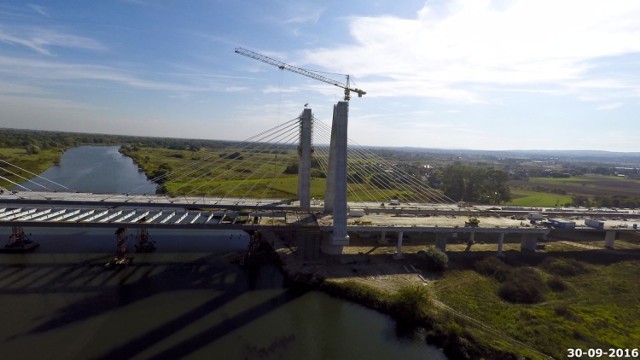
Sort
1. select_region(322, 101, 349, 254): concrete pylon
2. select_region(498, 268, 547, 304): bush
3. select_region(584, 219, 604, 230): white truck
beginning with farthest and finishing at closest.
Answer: select_region(584, 219, 604, 230): white truck
select_region(322, 101, 349, 254): concrete pylon
select_region(498, 268, 547, 304): bush

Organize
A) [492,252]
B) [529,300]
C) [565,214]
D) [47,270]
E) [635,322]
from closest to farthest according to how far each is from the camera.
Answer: [635,322] → [529,300] → [47,270] → [492,252] → [565,214]

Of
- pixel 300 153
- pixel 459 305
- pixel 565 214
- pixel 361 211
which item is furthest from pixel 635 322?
pixel 300 153

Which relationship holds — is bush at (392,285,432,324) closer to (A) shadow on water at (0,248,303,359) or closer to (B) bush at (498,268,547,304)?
(B) bush at (498,268,547,304)

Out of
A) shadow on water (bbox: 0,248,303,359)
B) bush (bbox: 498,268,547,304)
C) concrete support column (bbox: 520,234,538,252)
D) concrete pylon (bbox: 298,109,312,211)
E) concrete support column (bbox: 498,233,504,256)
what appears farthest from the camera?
concrete support column (bbox: 520,234,538,252)

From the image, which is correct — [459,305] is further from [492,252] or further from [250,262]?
[250,262]

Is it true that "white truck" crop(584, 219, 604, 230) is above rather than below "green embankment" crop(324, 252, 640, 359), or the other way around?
above

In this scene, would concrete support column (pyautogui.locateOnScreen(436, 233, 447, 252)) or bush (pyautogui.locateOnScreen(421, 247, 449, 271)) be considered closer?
bush (pyautogui.locateOnScreen(421, 247, 449, 271))

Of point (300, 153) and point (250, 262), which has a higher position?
point (300, 153)

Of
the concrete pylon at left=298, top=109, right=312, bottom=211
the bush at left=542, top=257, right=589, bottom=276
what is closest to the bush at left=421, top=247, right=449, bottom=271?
the bush at left=542, top=257, right=589, bottom=276
